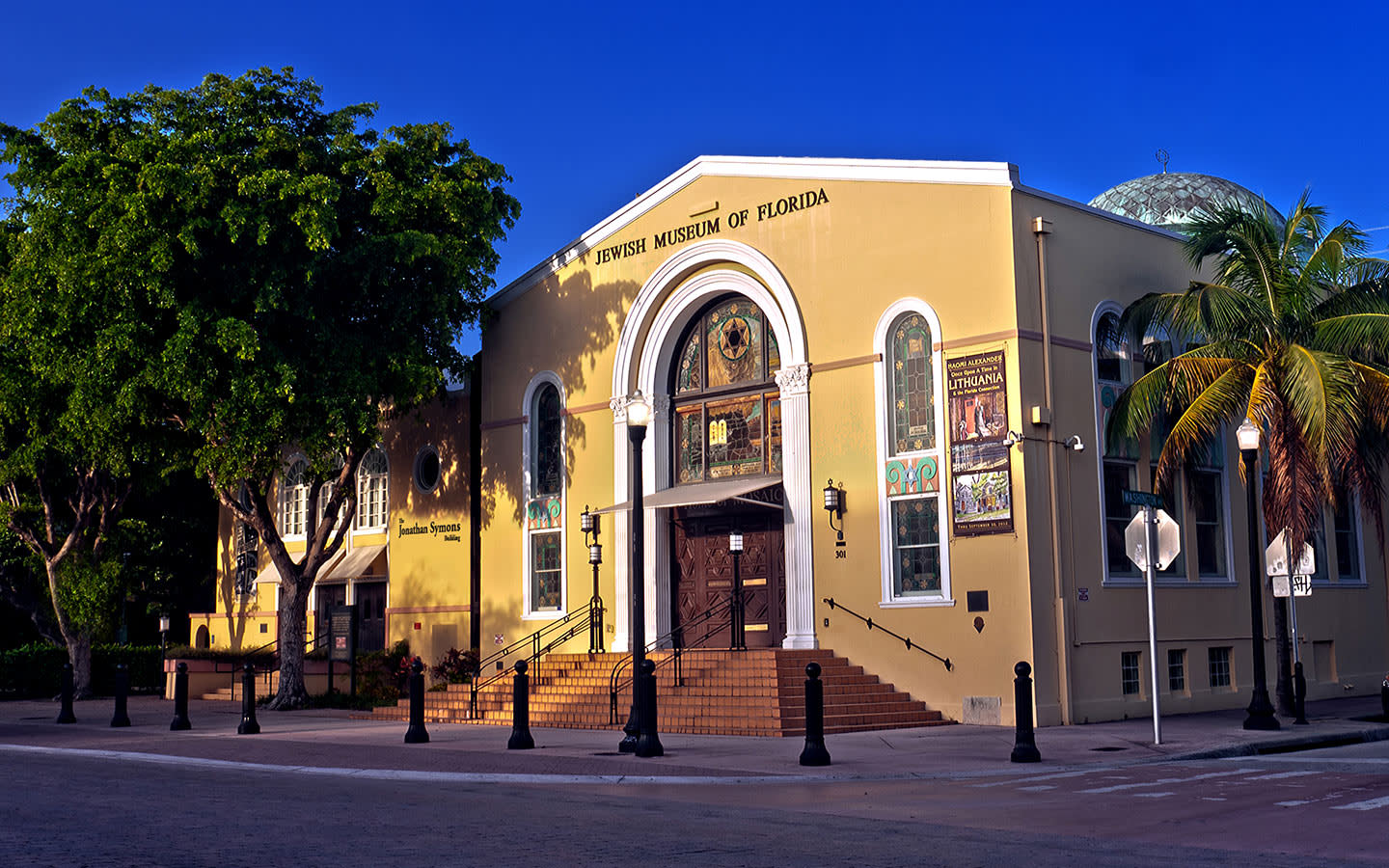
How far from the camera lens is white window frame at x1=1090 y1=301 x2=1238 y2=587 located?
2134 cm

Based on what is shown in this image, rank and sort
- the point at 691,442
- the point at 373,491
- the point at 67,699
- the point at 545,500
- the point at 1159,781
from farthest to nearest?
the point at 373,491, the point at 545,500, the point at 691,442, the point at 67,699, the point at 1159,781

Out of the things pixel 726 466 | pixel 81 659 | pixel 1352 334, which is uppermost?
pixel 1352 334

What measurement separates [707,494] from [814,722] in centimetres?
884

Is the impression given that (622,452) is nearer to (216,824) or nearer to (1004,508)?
(1004,508)

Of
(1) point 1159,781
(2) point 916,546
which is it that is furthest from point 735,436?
(1) point 1159,781

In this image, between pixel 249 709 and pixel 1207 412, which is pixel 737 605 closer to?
pixel 249 709

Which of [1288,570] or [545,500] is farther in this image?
[545,500]

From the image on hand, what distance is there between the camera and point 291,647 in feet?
90.5

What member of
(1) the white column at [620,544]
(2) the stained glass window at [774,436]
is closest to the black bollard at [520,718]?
(1) the white column at [620,544]

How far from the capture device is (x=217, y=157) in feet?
79.1

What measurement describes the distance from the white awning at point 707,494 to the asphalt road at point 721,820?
9.60 metres

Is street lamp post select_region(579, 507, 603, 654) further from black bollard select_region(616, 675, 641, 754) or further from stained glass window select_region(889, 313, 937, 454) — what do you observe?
black bollard select_region(616, 675, 641, 754)

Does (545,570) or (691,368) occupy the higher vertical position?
(691,368)

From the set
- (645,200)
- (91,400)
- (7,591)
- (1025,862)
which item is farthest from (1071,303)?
(7,591)
